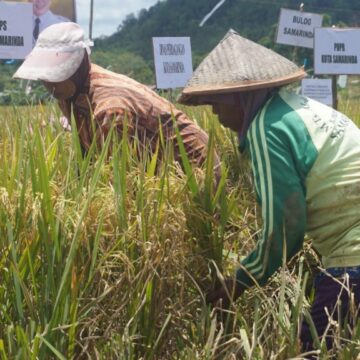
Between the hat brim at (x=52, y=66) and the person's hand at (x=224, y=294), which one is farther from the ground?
the hat brim at (x=52, y=66)

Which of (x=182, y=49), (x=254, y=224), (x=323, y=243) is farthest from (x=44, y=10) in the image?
(x=323, y=243)

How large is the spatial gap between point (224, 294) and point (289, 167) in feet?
1.12

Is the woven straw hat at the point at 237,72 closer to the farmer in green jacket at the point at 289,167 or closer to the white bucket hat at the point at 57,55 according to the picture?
the farmer in green jacket at the point at 289,167

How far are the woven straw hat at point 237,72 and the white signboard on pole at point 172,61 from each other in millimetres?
3794

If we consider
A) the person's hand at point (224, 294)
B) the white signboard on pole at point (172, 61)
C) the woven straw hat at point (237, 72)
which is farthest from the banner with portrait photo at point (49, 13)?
the person's hand at point (224, 294)

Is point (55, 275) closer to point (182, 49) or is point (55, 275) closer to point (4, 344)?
point (4, 344)

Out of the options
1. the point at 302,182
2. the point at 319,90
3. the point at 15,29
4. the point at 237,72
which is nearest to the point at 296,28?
the point at 319,90

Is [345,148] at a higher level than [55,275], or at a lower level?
higher

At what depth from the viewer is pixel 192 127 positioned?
2568mm

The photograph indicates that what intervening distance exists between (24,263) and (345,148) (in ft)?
2.41

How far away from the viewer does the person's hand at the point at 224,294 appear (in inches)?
72.4

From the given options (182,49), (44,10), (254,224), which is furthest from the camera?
(182,49)

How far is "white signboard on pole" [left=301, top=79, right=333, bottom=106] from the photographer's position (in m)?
6.95

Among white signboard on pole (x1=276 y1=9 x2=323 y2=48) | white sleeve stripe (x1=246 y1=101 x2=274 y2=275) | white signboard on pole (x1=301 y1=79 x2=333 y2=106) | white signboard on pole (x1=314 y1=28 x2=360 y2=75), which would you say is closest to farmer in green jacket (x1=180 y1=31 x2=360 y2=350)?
white sleeve stripe (x1=246 y1=101 x2=274 y2=275)
